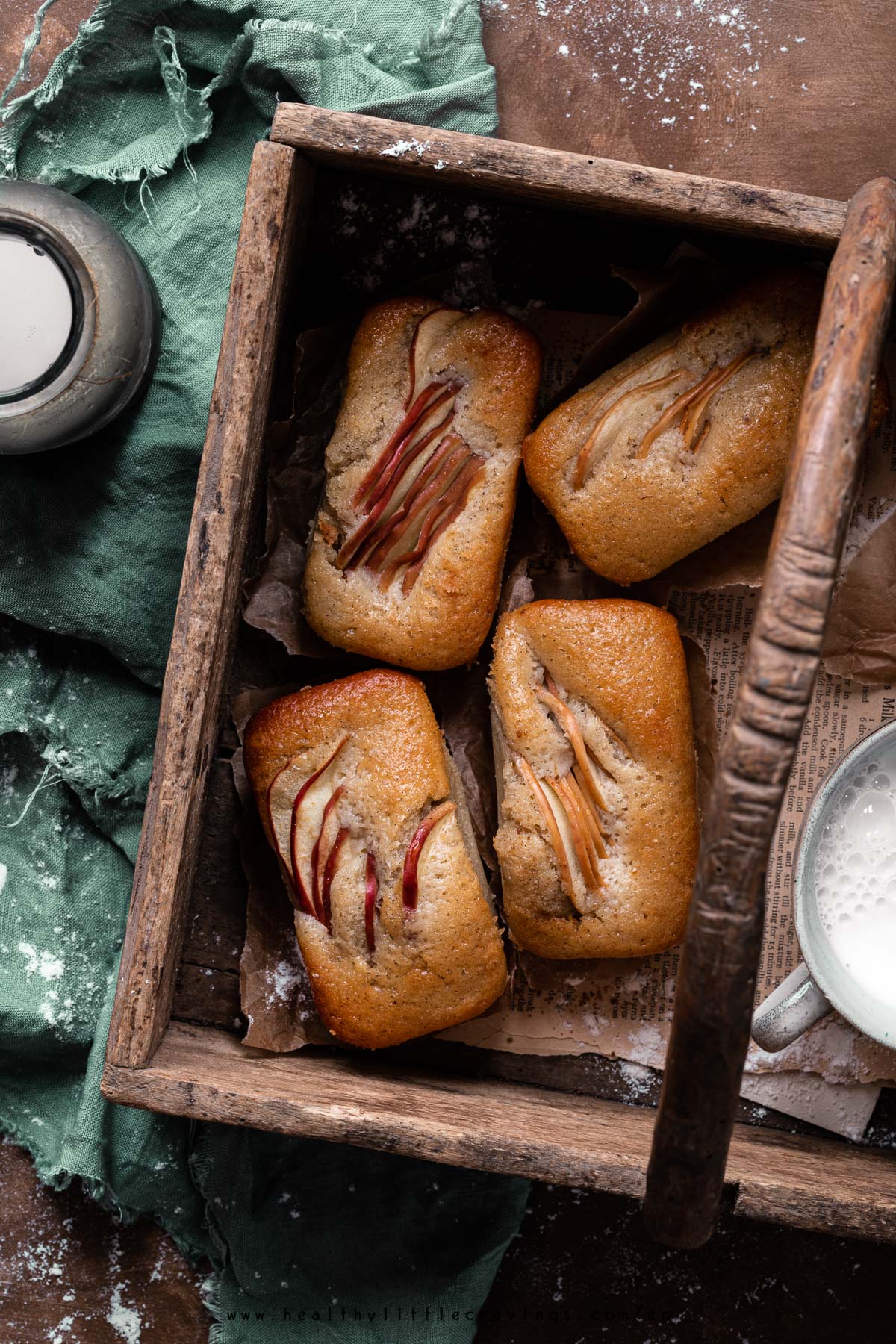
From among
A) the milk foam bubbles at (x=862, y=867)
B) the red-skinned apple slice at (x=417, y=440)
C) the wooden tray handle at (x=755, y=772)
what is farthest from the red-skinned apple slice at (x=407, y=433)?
the milk foam bubbles at (x=862, y=867)

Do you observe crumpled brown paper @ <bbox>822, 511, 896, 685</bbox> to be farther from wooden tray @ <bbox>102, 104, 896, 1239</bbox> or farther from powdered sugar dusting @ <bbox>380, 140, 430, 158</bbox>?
powdered sugar dusting @ <bbox>380, 140, 430, 158</bbox>

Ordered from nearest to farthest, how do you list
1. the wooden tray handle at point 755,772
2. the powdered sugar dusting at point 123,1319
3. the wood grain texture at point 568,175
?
the wooden tray handle at point 755,772 → the wood grain texture at point 568,175 → the powdered sugar dusting at point 123,1319

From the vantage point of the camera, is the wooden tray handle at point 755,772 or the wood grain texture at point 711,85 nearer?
the wooden tray handle at point 755,772

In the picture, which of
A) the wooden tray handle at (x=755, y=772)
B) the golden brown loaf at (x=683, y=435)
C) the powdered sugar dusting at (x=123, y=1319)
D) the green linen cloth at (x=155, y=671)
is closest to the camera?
the wooden tray handle at (x=755, y=772)

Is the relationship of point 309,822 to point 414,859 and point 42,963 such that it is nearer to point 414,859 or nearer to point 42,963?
point 414,859

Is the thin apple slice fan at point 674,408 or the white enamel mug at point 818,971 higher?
the thin apple slice fan at point 674,408

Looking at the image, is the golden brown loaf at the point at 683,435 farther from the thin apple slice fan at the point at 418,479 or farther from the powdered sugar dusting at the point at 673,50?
the powdered sugar dusting at the point at 673,50
